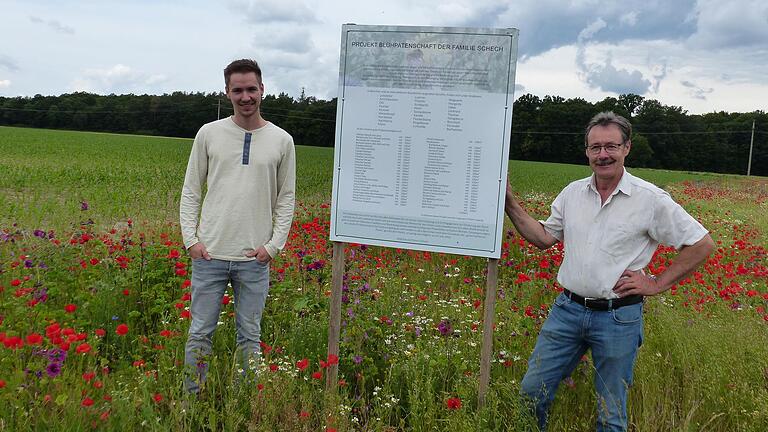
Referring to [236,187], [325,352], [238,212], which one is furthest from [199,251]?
[325,352]

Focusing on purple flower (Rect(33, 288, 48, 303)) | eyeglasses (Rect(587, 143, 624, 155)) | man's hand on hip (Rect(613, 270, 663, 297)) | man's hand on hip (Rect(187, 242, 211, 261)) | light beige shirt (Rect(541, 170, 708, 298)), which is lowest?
purple flower (Rect(33, 288, 48, 303))

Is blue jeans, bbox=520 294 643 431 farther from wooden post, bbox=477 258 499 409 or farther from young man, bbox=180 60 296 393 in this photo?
young man, bbox=180 60 296 393

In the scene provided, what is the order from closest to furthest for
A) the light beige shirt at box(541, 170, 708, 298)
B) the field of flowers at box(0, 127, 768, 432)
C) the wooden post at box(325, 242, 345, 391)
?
1. the field of flowers at box(0, 127, 768, 432)
2. the light beige shirt at box(541, 170, 708, 298)
3. the wooden post at box(325, 242, 345, 391)

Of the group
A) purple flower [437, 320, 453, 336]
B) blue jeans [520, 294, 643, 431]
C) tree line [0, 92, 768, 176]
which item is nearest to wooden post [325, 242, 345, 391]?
purple flower [437, 320, 453, 336]

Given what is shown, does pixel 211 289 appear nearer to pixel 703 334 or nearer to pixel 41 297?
pixel 41 297

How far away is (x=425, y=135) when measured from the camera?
3084mm

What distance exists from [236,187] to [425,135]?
1.11m

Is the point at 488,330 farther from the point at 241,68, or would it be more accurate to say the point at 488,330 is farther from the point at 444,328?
the point at 241,68

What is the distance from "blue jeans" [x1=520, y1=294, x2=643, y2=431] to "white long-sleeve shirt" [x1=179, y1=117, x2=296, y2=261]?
161 centimetres

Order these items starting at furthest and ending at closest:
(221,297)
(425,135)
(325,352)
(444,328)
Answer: (325,352) < (444,328) < (221,297) < (425,135)

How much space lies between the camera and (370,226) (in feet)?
10.6

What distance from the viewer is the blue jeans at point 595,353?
8.95 feet

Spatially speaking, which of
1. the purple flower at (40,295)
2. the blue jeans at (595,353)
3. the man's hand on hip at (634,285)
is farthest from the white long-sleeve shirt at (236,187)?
the man's hand on hip at (634,285)

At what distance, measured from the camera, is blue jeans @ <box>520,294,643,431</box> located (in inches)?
107
